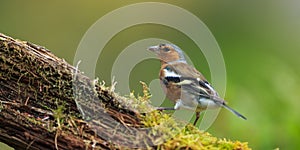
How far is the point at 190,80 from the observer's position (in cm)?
309

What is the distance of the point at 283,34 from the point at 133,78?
10.6 ft

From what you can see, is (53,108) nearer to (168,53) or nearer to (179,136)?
(179,136)

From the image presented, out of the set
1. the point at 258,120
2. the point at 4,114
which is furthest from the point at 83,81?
the point at 258,120

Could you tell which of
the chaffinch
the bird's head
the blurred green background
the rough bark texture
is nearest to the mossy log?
the rough bark texture

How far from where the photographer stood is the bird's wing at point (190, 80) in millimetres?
3015

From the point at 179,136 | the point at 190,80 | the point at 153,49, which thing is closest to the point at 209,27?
the point at 153,49

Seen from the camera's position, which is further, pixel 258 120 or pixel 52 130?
pixel 258 120

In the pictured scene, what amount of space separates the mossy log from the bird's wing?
1.68ft

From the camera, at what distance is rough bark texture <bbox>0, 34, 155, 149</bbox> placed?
232 cm

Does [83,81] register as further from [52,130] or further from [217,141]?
[217,141]

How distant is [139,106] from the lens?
250 cm

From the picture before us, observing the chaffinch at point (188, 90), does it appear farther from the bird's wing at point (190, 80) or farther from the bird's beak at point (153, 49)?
the bird's beak at point (153, 49)

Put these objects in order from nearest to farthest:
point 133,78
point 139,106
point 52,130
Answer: point 52,130, point 139,106, point 133,78

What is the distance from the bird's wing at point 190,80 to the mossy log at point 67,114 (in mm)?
513
